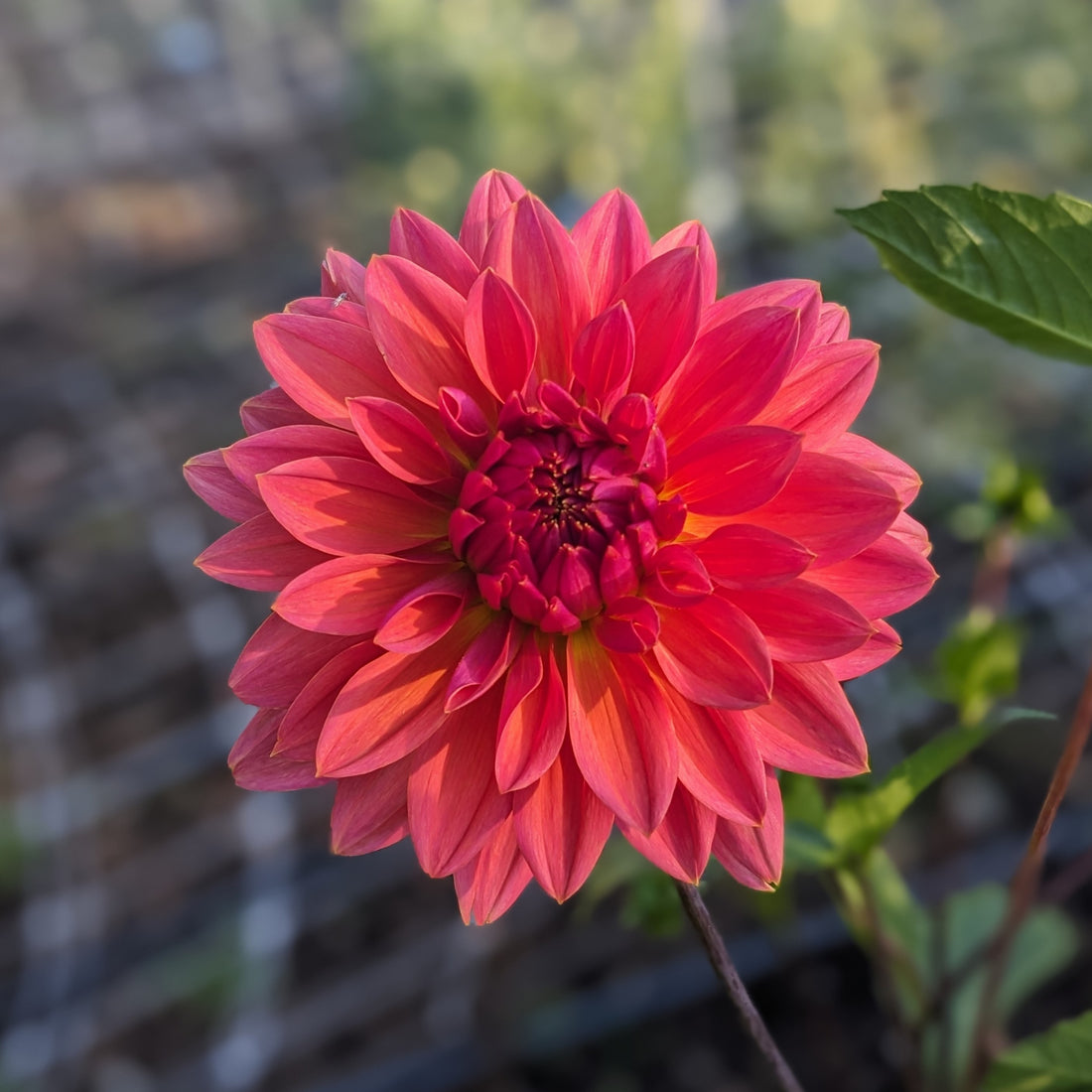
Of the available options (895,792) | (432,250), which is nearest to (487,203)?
(432,250)

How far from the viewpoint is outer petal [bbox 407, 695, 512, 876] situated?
1.52 feet

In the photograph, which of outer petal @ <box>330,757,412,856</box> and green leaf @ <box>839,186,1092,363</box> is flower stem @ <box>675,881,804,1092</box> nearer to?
outer petal @ <box>330,757,412,856</box>

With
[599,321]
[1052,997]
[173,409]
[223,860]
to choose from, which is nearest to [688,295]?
[599,321]

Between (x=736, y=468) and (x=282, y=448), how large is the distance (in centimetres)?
22

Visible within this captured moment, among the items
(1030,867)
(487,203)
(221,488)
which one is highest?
(487,203)

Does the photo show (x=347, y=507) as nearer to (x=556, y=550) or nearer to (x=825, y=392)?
(x=556, y=550)

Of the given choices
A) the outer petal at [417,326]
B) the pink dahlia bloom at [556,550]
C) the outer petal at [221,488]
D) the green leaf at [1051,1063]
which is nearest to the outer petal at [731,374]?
the pink dahlia bloom at [556,550]

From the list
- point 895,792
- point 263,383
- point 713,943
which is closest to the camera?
point 713,943

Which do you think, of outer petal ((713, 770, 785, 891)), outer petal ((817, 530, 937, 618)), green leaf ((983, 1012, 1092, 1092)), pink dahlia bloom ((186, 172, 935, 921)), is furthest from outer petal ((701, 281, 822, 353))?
green leaf ((983, 1012, 1092, 1092))

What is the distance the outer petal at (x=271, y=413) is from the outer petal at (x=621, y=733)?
187mm

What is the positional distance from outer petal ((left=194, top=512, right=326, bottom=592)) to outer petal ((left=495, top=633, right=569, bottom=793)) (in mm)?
116

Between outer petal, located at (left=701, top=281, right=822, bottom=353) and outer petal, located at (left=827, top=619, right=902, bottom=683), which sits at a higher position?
outer petal, located at (left=701, top=281, right=822, bottom=353)

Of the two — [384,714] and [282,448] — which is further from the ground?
[282,448]

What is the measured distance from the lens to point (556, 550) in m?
0.52
